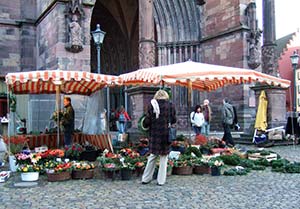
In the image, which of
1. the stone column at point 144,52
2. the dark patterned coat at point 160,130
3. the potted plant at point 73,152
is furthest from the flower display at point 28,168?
the stone column at point 144,52

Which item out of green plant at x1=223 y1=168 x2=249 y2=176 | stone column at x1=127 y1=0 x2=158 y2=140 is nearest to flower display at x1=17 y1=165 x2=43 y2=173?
green plant at x1=223 y1=168 x2=249 y2=176

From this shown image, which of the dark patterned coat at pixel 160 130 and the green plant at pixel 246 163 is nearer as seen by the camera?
the dark patterned coat at pixel 160 130

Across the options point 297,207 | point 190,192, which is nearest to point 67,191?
point 190,192

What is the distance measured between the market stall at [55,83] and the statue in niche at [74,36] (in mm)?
3029

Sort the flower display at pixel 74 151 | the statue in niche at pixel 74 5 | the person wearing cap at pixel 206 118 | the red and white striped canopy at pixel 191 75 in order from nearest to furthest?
the red and white striped canopy at pixel 191 75 → the flower display at pixel 74 151 → the person wearing cap at pixel 206 118 → the statue in niche at pixel 74 5

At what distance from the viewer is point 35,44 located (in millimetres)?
17078

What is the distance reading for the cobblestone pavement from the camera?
504 centimetres

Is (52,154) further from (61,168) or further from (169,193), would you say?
(169,193)

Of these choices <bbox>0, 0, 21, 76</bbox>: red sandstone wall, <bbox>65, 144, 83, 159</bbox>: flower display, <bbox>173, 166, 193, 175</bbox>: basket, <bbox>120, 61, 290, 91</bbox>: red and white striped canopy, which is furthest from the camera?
<bbox>0, 0, 21, 76</bbox>: red sandstone wall

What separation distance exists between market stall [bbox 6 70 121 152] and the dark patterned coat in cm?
267

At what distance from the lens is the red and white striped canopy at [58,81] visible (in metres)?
7.95

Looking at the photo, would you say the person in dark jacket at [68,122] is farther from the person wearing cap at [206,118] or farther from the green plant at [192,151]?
the person wearing cap at [206,118]

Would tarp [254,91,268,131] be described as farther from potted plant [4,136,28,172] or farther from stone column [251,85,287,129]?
potted plant [4,136,28,172]

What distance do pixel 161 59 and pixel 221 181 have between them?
45.4ft
